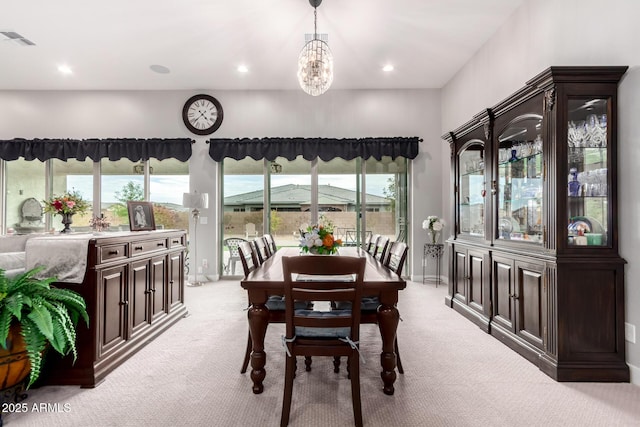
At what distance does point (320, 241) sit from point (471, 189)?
231 centimetres

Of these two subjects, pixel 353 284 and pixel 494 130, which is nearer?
pixel 353 284

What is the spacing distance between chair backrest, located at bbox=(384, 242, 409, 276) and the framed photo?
2.40m

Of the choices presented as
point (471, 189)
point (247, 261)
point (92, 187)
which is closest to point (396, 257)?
point (247, 261)

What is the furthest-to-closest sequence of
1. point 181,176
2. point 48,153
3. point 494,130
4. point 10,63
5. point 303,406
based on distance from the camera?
point 181,176 → point 48,153 → point 10,63 → point 494,130 → point 303,406

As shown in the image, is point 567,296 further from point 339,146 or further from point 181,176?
point 181,176

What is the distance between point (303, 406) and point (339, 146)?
14.0 feet

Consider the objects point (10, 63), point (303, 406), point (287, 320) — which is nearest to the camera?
point (287, 320)

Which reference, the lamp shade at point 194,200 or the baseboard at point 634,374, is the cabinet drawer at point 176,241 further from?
the baseboard at point 634,374

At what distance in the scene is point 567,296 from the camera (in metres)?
2.36

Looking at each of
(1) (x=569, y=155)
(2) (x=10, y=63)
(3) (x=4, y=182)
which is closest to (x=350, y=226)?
(1) (x=569, y=155)

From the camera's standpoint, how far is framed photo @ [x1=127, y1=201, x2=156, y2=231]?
3.12 metres

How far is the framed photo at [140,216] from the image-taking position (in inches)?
123

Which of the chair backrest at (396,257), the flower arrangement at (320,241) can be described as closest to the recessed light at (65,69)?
the flower arrangement at (320,241)

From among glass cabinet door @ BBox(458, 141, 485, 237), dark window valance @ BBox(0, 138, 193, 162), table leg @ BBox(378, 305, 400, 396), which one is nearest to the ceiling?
dark window valance @ BBox(0, 138, 193, 162)
